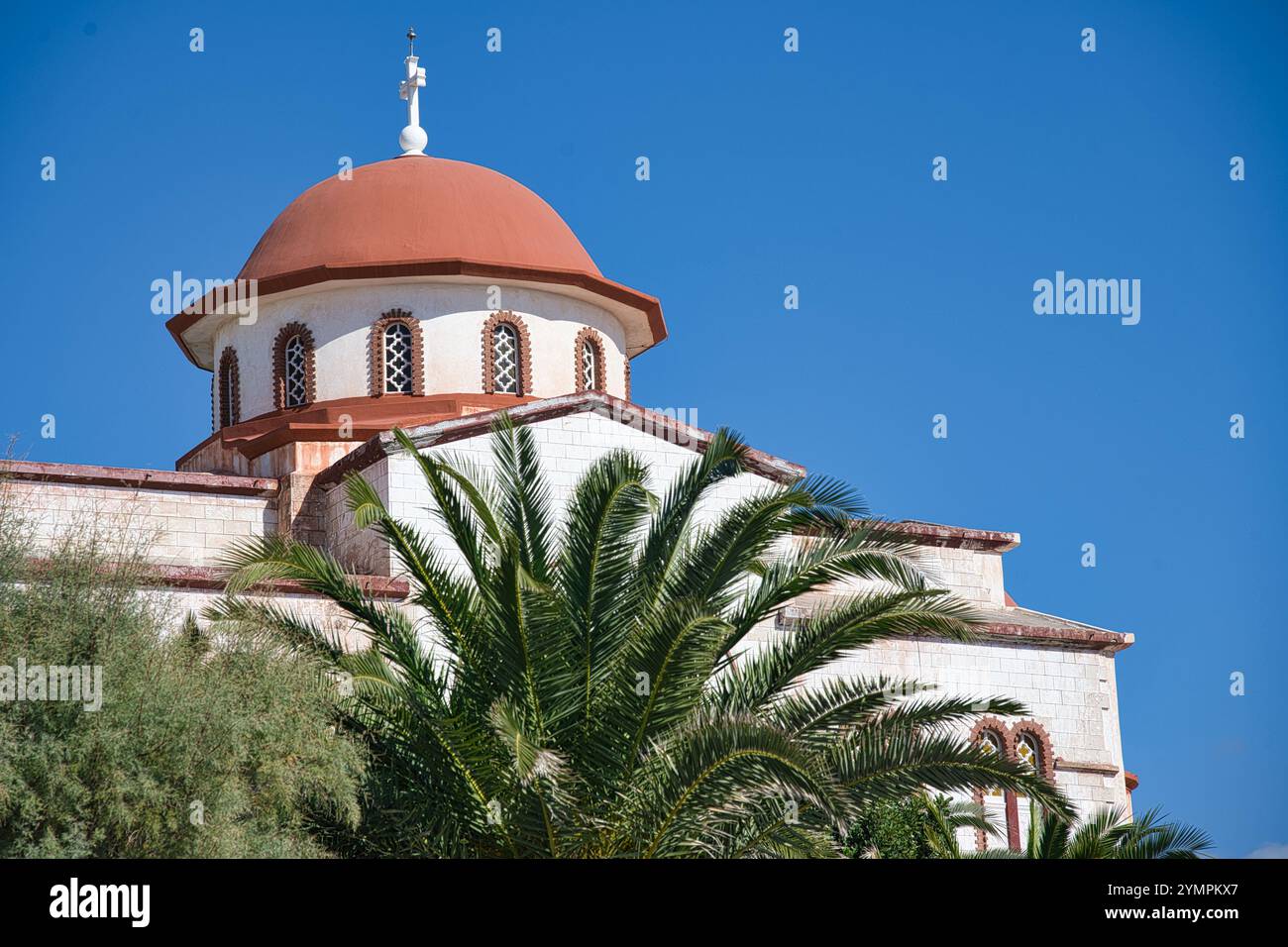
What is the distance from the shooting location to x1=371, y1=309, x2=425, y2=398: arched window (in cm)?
2269

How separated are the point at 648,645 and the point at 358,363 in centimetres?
1129

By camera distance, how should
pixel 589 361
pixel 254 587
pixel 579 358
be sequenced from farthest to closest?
pixel 589 361 → pixel 579 358 → pixel 254 587

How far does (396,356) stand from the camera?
22.9 m

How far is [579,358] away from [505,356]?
1.09m

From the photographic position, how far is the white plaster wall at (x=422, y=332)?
2280 centimetres

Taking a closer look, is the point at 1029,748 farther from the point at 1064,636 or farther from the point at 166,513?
the point at 166,513

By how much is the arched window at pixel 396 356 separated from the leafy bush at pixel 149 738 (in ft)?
29.1

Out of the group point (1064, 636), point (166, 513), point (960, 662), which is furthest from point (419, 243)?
point (1064, 636)

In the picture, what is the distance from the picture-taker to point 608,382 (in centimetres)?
2406

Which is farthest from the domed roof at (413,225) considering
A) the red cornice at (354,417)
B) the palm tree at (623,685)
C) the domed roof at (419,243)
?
the palm tree at (623,685)

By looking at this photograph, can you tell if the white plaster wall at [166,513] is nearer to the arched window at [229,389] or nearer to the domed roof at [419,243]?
the arched window at [229,389]

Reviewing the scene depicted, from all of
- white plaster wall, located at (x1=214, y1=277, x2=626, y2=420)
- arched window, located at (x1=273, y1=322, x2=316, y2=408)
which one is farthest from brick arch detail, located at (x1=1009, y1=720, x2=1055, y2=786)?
arched window, located at (x1=273, y1=322, x2=316, y2=408)
